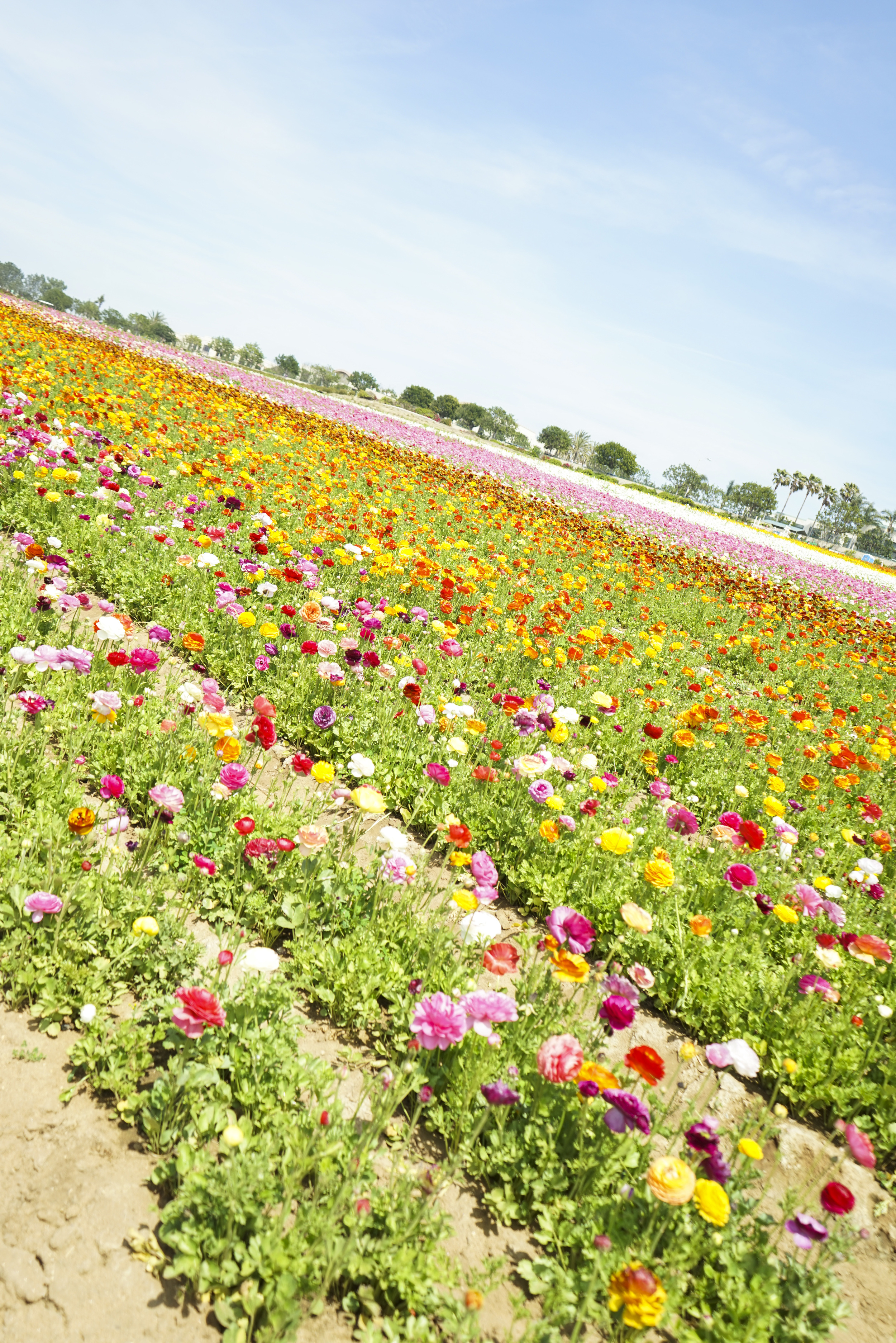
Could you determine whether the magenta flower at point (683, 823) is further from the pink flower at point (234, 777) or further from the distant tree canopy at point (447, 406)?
the distant tree canopy at point (447, 406)

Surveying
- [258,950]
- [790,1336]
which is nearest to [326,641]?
[258,950]

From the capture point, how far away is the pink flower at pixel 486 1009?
214 cm

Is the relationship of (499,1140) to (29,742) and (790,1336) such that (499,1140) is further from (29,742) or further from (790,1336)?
(29,742)

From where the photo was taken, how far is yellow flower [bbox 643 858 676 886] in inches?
115

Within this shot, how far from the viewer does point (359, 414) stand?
29781 millimetres

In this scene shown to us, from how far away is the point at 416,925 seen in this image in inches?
121

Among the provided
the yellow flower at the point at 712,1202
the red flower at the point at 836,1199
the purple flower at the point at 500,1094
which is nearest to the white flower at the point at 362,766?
the purple flower at the point at 500,1094

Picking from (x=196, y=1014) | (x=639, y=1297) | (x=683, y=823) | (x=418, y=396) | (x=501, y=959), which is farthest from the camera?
(x=418, y=396)

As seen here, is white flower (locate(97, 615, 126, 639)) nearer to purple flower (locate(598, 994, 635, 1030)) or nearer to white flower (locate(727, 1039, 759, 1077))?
purple flower (locate(598, 994, 635, 1030))

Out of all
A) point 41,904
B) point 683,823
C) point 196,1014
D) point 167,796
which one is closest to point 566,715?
point 683,823

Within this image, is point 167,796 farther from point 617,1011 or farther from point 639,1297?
point 639,1297

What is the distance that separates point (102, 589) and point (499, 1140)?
17.1ft

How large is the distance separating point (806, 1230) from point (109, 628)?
361 cm

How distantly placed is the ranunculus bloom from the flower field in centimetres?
1
